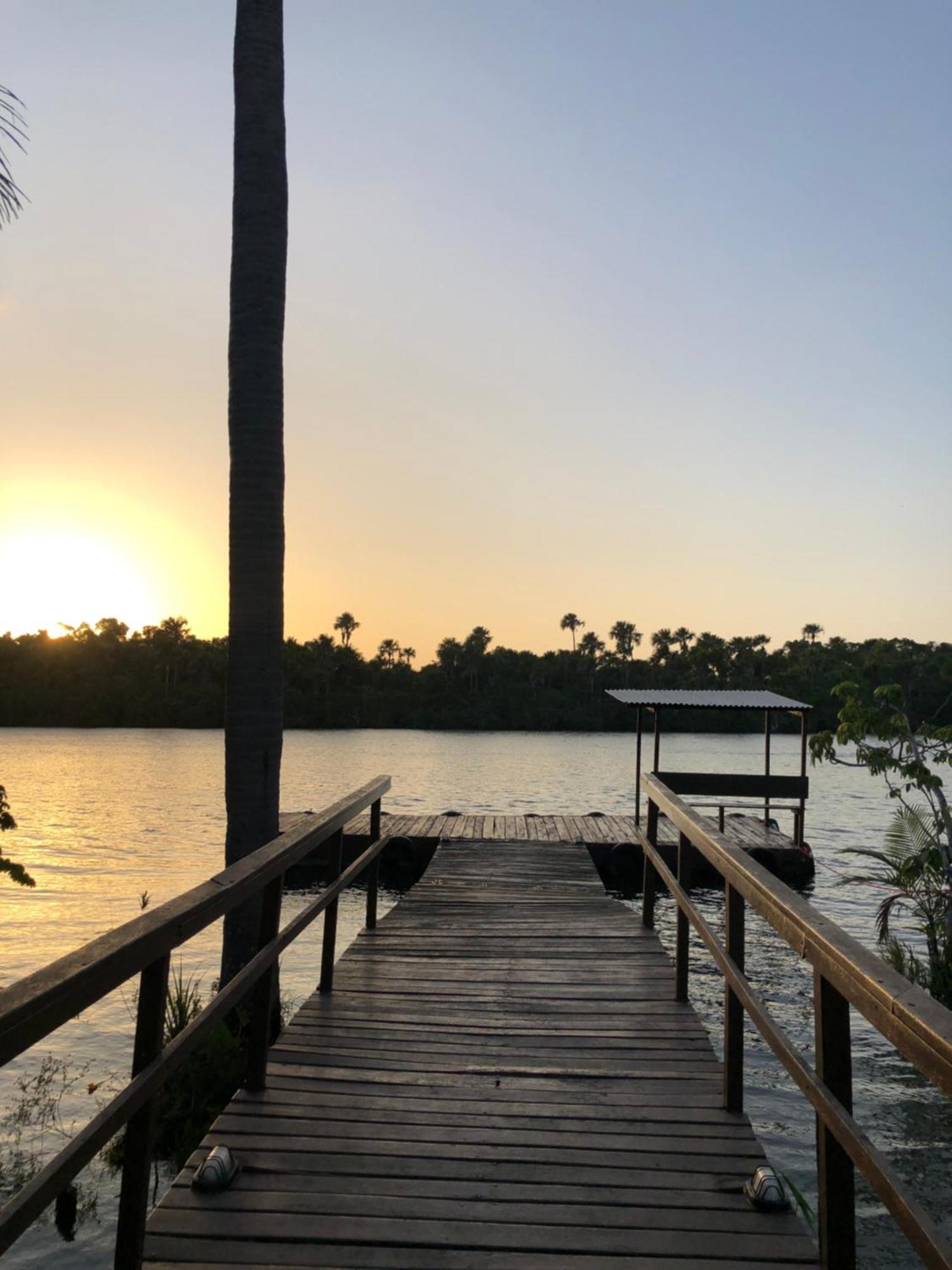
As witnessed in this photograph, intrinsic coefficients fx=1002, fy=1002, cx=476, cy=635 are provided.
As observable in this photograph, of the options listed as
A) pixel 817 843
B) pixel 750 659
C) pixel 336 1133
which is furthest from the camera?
pixel 750 659

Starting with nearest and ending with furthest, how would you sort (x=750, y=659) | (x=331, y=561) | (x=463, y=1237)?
(x=463, y=1237) → (x=331, y=561) → (x=750, y=659)

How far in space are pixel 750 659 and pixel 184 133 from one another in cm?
10369

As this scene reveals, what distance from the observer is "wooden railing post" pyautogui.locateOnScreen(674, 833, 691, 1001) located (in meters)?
5.18

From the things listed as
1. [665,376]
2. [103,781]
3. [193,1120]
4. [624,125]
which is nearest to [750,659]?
[103,781]

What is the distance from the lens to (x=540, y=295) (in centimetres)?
1702

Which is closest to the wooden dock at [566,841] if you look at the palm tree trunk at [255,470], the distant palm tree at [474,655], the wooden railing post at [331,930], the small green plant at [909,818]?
the small green plant at [909,818]

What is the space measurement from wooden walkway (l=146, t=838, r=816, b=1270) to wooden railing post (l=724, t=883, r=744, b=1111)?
0.09 metres

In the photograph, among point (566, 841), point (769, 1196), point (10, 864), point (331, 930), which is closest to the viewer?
point (769, 1196)

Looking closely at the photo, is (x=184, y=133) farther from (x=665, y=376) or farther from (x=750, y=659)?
(x=750, y=659)

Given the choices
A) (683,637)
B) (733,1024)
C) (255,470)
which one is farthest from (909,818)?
(683,637)

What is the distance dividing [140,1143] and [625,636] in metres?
128

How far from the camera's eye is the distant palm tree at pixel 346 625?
11944 centimetres

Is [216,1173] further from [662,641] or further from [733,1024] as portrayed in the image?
[662,641]

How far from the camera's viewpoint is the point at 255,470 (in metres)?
6.49
